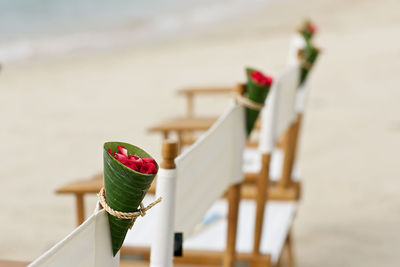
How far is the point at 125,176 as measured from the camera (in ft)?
3.45

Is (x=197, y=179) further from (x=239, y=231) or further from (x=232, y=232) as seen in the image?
(x=239, y=231)

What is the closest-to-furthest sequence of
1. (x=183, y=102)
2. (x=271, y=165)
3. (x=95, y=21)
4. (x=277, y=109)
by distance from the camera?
(x=277, y=109) → (x=271, y=165) → (x=183, y=102) → (x=95, y=21)

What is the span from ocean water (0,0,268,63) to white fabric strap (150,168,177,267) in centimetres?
921

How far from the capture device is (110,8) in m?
16.7

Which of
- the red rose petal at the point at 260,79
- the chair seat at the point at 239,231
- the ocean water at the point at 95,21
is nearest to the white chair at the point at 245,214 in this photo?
the chair seat at the point at 239,231

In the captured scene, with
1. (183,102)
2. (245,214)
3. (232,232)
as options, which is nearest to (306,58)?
(245,214)

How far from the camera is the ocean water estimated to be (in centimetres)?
1148

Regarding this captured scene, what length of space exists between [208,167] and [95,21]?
13864mm

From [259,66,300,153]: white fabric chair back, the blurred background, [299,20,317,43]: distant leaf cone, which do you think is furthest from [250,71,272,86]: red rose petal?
the blurred background

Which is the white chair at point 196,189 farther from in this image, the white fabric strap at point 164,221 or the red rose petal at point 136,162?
the red rose petal at point 136,162

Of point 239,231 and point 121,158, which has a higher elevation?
point 121,158

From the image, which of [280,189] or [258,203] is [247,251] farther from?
[280,189]

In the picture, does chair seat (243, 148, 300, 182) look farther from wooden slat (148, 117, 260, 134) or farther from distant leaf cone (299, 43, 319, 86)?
distant leaf cone (299, 43, 319, 86)

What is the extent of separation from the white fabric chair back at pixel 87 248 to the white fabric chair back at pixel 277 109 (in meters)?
1.12
